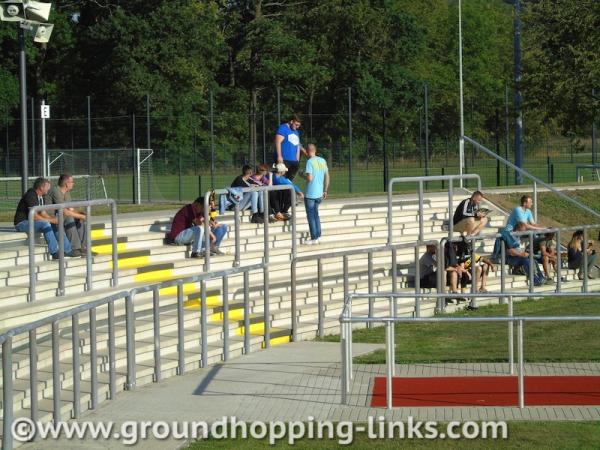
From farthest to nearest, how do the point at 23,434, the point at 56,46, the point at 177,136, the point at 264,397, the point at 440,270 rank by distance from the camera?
the point at 56,46
the point at 177,136
the point at 440,270
the point at 264,397
the point at 23,434

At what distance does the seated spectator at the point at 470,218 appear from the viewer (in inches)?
765

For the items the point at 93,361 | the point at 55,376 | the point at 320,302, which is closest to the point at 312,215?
the point at 320,302

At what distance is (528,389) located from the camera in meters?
11.9

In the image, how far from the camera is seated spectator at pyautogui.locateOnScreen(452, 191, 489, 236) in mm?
19438

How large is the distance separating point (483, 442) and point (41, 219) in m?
6.28

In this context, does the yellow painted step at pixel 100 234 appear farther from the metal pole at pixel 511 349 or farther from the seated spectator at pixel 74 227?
the metal pole at pixel 511 349

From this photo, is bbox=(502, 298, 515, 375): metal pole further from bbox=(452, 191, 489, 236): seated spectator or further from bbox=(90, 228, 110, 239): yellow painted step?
bbox=(452, 191, 489, 236): seated spectator

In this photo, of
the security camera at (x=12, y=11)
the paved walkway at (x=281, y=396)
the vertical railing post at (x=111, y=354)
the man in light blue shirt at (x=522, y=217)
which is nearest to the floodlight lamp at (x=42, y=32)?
the security camera at (x=12, y=11)

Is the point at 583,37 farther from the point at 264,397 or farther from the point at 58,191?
the point at 264,397

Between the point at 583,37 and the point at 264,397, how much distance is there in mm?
23639

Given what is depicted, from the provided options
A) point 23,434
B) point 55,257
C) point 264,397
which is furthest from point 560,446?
point 55,257

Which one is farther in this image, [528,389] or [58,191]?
[58,191]

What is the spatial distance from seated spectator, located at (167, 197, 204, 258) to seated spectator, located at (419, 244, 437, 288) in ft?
11.4

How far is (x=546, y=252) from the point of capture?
19.9 metres
